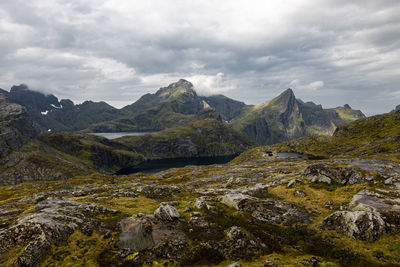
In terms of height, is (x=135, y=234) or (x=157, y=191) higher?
(x=135, y=234)

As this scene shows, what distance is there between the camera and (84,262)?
22.0 meters

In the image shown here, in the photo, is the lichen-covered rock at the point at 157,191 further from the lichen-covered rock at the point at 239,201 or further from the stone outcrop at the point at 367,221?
the stone outcrop at the point at 367,221

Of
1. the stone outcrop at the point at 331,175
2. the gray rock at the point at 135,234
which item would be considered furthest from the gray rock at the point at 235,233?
the stone outcrop at the point at 331,175

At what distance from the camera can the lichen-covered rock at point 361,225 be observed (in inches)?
1033

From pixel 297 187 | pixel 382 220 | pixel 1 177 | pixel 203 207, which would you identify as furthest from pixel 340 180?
pixel 1 177

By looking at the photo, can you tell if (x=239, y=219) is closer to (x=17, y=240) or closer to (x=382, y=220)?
(x=382, y=220)

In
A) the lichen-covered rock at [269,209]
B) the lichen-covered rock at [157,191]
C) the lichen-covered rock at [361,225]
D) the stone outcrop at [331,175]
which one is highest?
the stone outcrop at [331,175]

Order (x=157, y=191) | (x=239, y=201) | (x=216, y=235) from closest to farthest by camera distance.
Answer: (x=216, y=235)
(x=239, y=201)
(x=157, y=191)

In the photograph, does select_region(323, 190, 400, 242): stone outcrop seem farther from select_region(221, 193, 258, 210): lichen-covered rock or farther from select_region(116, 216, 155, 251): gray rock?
select_region(116, 216, 155, 251): gray rock

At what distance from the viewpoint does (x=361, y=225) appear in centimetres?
2716

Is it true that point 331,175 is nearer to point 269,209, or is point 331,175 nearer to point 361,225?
point 269,209

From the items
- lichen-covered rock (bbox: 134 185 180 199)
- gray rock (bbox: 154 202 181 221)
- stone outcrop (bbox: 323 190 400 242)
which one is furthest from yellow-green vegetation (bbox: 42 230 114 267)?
stone outcrop (bbox: 323 190 400 242)

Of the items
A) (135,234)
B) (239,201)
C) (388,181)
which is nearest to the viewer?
(135,234)

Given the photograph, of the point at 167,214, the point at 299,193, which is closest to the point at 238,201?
the point at 167,214
